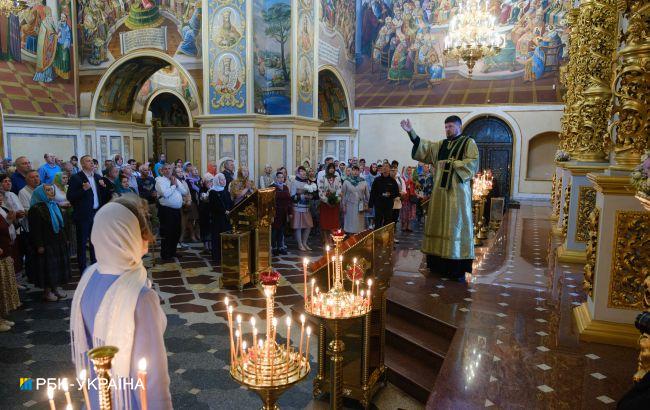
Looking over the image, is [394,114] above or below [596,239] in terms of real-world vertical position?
above

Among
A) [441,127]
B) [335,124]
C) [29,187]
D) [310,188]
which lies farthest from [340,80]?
[29,187]

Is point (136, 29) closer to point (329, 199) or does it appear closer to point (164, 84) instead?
point (164, 84)

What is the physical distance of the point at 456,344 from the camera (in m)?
4.24

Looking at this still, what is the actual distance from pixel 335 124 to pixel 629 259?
53.0 feet

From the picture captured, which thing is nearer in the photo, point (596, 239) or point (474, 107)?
point (596, 239)

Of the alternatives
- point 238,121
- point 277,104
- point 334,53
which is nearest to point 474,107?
point 334,53

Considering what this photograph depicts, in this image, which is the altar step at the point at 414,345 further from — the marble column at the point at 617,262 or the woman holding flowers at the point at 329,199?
the woman holding flowers at the point at 329,199

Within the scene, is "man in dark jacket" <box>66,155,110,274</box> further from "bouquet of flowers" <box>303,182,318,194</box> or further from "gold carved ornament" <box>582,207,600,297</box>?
"gold carved ornament" <box>582,207,600,297</box>

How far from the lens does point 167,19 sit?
45.5 feet

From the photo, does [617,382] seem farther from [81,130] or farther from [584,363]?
[81,130]

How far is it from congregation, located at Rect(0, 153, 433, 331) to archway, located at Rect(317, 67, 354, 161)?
6.68m

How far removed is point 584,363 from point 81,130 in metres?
14.9

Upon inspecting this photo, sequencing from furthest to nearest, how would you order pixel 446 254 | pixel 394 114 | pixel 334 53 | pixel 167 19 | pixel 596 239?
1. pixel 394 114
2. pixel 334 53
3. pixel 167 19
4. pixel 446 254
5. pixel 596 239

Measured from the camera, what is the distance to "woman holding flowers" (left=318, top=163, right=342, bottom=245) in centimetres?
952
